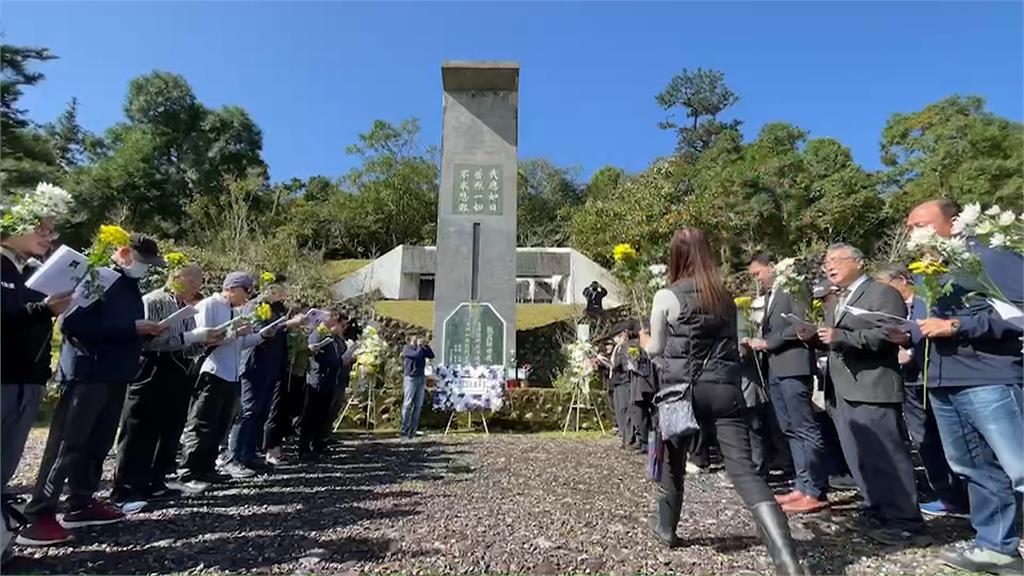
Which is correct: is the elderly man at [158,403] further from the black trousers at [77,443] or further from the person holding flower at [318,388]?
the person holding flower at [318,388]

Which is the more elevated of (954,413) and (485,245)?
(485,245)

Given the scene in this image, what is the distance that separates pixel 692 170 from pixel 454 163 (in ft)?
61.5

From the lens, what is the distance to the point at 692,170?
93.4ft

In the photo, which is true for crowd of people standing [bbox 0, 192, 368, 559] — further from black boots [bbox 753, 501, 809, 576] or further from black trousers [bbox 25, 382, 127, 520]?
black boots [bbox 753, 501, 809, 576]

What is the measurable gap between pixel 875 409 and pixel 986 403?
2.00 ft

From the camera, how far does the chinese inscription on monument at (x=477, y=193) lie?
12555 millimetres

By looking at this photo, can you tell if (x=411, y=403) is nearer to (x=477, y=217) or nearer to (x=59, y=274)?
(x=477, y=217)

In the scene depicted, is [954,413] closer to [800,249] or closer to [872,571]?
[872,571]

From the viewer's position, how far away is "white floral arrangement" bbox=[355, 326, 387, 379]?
980cm

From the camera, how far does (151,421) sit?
4234 mm

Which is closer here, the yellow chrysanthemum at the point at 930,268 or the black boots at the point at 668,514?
the yellow chrysanthemum at the point at 930,268

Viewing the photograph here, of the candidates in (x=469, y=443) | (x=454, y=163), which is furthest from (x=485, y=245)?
(x=469, y=443)

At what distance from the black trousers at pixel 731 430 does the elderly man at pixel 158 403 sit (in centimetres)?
331

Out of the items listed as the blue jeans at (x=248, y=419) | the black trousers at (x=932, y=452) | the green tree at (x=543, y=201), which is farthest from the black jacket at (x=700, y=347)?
the green tree at (x=543, y=201)
